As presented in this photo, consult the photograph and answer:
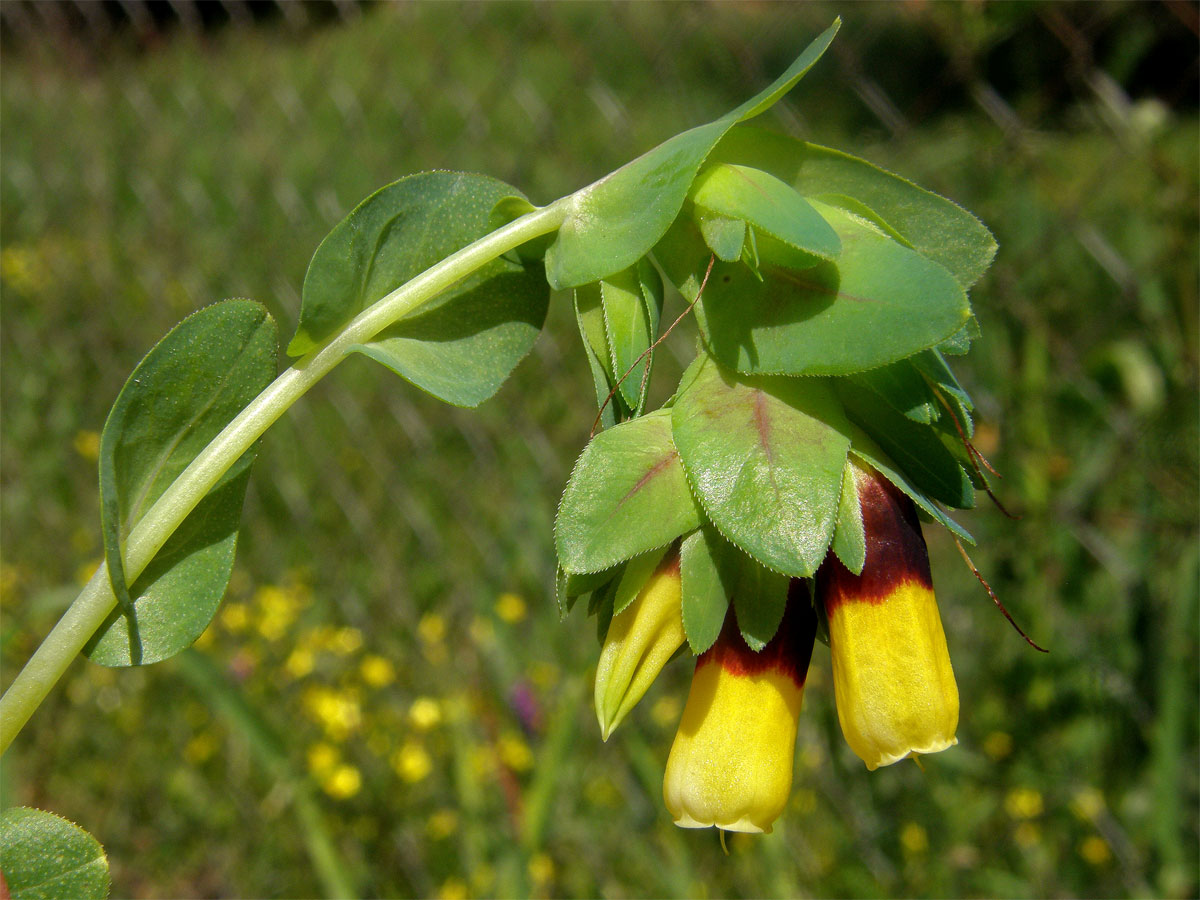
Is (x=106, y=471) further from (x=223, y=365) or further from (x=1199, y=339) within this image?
(x=1199, y=339)

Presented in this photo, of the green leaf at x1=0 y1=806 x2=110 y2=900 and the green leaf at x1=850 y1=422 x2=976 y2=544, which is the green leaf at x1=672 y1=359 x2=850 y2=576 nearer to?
the green leaf at x1=850 y1=422 x2=976 y2=544

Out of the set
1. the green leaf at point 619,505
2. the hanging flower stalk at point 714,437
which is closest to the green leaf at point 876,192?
the hanging flower stalk at point 714,437

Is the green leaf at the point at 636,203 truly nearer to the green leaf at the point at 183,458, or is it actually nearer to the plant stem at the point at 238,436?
the plant stem at the point at 238,436

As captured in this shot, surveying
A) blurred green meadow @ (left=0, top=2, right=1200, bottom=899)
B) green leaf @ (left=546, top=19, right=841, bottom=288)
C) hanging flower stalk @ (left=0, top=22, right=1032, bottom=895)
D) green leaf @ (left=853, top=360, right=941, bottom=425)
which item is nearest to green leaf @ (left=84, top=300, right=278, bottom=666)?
hanging flower stalk @ (left=0, top=22, right=1032, bottom=895)

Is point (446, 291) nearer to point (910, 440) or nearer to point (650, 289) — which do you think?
point (650, 289)

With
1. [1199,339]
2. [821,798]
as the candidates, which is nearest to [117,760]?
[821,798]
